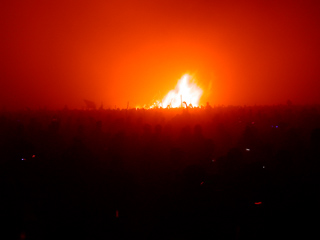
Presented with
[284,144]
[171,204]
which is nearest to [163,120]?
[284,144]

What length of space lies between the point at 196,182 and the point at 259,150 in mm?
5740

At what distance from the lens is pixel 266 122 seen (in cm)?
1819

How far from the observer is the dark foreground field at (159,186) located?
7300 mm

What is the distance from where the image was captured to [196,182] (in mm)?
9797

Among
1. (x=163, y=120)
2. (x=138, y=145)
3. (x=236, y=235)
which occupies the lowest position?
(x=236, y=235)

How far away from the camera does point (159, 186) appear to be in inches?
396

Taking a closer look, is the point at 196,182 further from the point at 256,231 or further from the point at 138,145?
the point at 138,145

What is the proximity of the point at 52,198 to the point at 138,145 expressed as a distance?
6.51 metres

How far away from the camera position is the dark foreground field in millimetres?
7300

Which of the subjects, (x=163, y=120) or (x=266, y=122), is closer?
(x=266, y=122)

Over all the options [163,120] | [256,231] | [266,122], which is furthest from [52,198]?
[266,122]

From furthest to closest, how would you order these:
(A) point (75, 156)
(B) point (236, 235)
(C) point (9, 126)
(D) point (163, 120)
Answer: (D) point (163, 120), (C) point (9, 126), (A) point (75, 156), (B) point (236, 235)

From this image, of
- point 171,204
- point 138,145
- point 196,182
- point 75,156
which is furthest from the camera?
point 138,145

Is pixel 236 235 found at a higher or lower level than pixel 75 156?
lower
